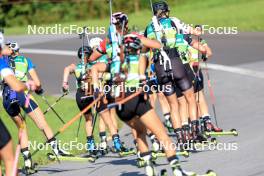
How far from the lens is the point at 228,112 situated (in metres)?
18.8

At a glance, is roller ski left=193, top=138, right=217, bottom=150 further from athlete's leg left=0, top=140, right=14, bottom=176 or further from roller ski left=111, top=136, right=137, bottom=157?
athlete's leg left=0, top=140, right=14, bottom=176

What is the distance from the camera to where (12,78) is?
35.8 feet

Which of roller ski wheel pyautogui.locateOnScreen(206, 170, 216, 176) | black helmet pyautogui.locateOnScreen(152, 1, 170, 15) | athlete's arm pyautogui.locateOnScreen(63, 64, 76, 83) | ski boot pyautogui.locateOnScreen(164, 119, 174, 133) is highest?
black helmet pyautogui.locateOnScreen(152, 1, 170, 15)

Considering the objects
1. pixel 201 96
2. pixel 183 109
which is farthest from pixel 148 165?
pixel 201 96

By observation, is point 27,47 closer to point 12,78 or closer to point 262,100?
point 262,100

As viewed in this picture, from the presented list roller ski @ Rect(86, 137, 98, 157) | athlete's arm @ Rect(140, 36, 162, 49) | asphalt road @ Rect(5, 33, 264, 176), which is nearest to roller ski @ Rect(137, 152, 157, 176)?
asphalt road @ Rect(5, 33, 264, 176)

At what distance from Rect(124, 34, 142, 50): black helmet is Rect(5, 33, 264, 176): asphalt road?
2293 millimetres

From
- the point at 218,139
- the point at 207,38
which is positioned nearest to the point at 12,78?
the point at 218,139

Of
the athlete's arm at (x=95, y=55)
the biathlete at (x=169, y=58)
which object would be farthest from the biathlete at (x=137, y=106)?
the biathlete at (x=169, y=58)

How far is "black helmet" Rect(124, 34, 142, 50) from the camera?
461 inches

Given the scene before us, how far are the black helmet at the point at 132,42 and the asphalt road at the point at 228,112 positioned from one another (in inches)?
90.3

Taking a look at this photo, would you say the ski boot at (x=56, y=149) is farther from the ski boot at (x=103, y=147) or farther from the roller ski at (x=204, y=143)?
the roller ski at (x=204, y=143)

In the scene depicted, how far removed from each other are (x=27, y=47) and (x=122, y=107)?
2389 centimetres

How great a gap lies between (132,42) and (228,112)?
7.49 m
